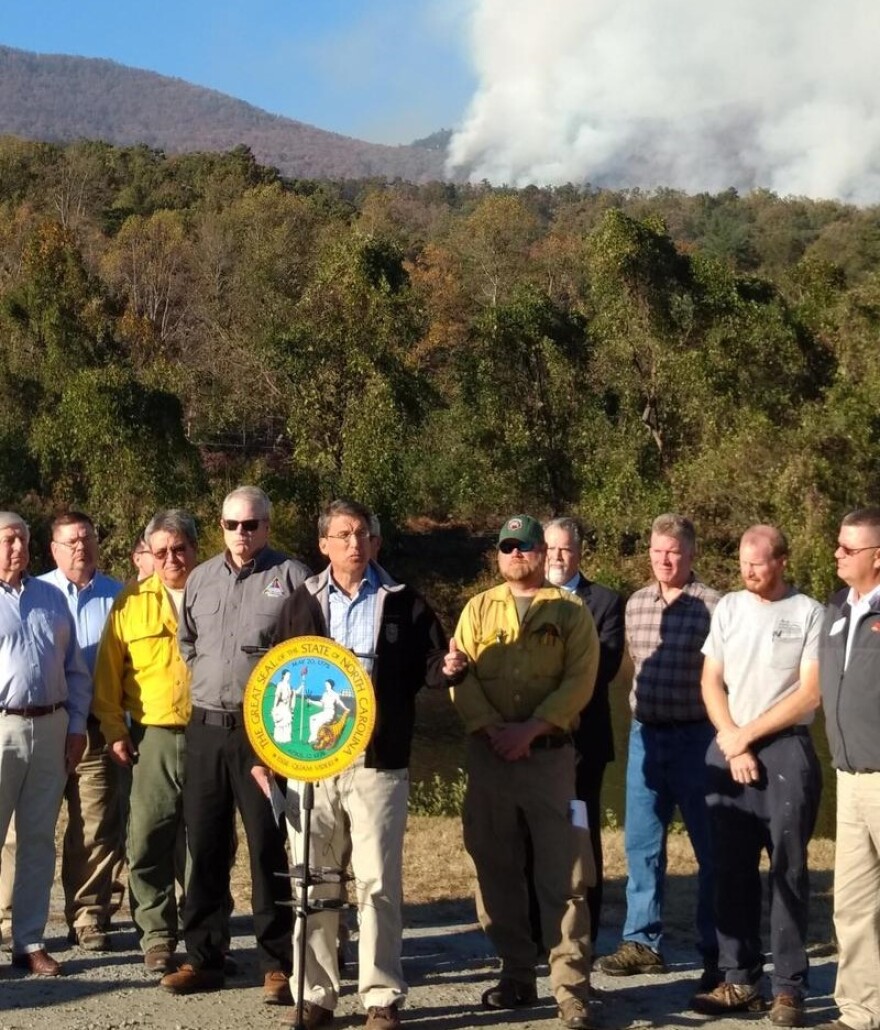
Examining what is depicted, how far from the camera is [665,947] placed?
263 inches

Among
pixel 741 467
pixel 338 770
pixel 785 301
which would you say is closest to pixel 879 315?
pixel 785 301

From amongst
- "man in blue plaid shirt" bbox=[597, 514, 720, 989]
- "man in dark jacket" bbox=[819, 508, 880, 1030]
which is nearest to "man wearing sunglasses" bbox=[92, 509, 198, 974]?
"man in blue plaid shirt" bbox=[597, 514, 720, 989]

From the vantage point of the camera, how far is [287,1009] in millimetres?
5523

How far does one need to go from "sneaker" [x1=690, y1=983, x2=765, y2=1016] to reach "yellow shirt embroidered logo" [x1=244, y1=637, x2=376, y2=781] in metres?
1.81

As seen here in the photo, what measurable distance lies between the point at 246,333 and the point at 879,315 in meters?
20.3

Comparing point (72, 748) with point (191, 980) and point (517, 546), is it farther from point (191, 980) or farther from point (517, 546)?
point (517, 546)

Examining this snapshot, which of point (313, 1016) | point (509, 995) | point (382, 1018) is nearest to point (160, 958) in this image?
point (313, 1016)

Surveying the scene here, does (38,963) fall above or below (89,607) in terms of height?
below

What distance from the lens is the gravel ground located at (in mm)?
5402

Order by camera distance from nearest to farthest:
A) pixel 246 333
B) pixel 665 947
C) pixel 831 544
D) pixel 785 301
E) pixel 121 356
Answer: pixel 665 947 < pixel 831 544 < pixel 785 301 < pixel 121 356 < pixel 246 333

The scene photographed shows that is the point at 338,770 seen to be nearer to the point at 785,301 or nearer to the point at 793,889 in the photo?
the point at 793,889

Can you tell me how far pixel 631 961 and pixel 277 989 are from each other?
5.22 ft

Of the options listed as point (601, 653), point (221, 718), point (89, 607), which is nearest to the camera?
point (221, 718)

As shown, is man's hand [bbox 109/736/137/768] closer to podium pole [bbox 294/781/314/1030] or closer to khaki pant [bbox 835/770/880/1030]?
podium pole [bbox 294/781/314/1030]
